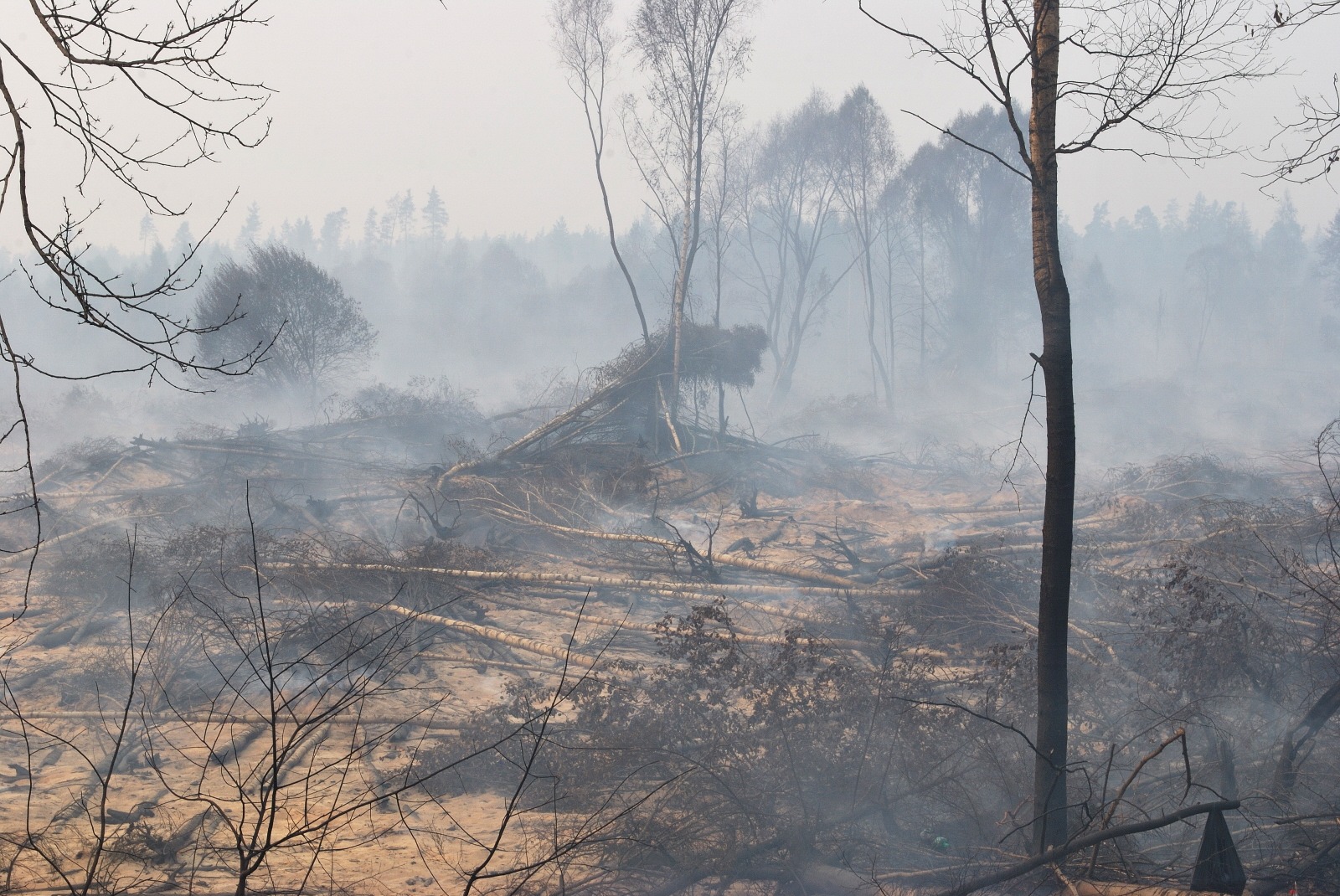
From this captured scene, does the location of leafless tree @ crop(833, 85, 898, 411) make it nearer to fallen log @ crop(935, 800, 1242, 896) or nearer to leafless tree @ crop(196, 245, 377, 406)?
leafless tree @ crop(196, 245, 377, 406)

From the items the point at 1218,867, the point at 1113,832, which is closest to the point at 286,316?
the point at 1113,832

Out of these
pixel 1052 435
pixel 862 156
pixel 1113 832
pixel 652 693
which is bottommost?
pixel 652 693

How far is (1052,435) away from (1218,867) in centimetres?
217

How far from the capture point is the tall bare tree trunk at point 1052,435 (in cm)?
414

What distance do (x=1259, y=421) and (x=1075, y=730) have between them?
3487 cm

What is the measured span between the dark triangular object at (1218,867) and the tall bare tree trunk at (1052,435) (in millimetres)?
835

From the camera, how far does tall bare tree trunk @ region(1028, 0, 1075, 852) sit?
4145mm

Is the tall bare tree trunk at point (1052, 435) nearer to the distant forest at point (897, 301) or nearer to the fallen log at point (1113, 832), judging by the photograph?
the fallen log at point (1113, 832)

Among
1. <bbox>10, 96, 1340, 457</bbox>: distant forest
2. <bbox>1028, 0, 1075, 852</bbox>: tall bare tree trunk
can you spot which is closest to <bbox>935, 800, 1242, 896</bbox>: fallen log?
<bbox>1028, 0, 1075, 852</bbox>: tall bare tree trunk

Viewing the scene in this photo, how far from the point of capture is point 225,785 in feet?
19.2

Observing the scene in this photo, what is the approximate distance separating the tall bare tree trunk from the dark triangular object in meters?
0.83

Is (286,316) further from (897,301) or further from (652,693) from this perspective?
(897,301)

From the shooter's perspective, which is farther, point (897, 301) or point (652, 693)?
point (897, 301)

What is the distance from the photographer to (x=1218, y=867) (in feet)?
10.7
